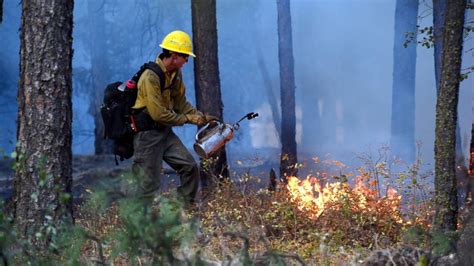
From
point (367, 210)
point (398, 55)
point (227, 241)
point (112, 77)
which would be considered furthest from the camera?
point (112, 77)

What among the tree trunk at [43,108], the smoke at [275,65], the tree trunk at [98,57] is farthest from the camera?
the tree trunk at [98,57]

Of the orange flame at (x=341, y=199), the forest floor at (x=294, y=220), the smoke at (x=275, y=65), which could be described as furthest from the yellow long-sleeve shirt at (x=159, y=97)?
the smoke at (x=275, y=65)

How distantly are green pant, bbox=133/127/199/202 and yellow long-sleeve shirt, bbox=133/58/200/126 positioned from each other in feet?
0.80

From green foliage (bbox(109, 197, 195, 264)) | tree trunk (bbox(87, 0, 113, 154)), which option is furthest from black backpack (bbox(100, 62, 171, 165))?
tree trunk (bbox(87, 0, 113, 154))

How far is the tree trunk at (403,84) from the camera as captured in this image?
1593 cm

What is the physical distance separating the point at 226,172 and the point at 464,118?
749cm

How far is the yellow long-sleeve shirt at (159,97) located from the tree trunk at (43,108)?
Result: 94 centimetres

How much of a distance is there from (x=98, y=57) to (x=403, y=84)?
6.63m

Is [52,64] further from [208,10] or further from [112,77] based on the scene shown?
[112,77]

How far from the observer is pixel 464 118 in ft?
56.6

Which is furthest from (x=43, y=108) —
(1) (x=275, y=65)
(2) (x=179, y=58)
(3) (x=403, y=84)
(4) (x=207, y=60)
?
(1) (x=275, y=65)

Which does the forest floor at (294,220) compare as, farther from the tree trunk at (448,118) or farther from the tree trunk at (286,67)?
the tree trunk at (286,67)

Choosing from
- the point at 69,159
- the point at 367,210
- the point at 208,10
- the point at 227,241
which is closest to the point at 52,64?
the point at 69,159

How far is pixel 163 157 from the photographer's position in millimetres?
8570
